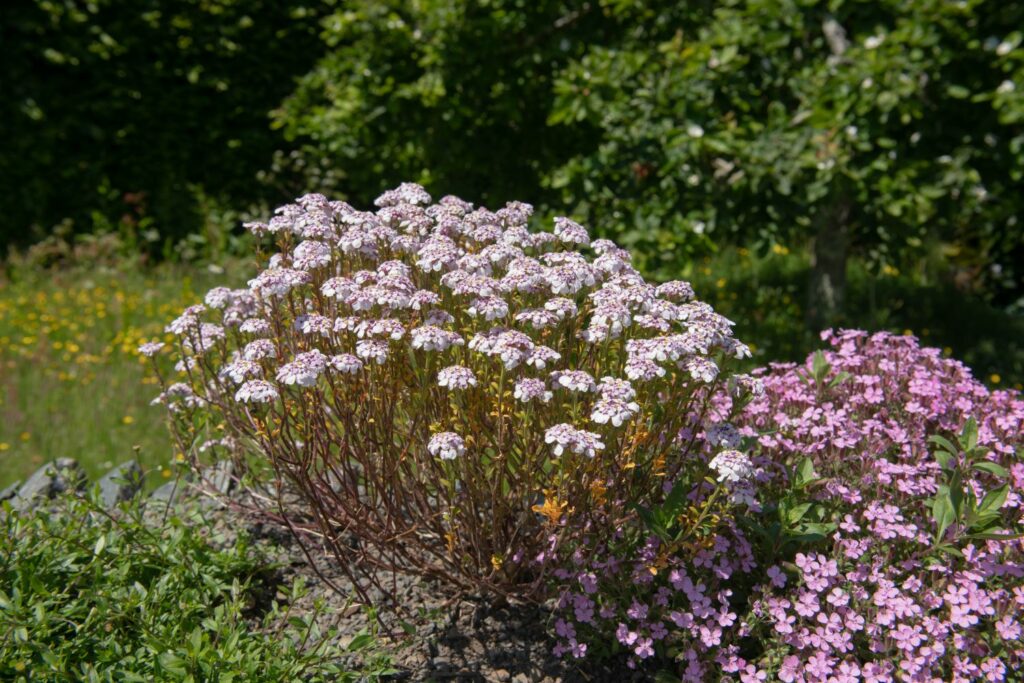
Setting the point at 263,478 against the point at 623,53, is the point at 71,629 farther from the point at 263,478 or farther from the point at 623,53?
the point at 623,53

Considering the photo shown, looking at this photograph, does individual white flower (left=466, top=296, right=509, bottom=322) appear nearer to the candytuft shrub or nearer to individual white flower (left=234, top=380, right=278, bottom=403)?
the candytuft shrub

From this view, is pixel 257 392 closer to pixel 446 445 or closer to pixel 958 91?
pixel 446 445

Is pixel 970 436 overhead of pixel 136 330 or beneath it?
overhead

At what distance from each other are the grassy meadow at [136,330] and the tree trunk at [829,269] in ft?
0.40

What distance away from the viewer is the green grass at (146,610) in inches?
97.2

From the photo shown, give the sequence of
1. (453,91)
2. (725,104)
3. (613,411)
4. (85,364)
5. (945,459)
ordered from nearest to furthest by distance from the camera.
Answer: (613,411), (945,459), (725,104), (85,364), (453,91)

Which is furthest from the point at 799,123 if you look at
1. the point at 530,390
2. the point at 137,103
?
the point at 137,103

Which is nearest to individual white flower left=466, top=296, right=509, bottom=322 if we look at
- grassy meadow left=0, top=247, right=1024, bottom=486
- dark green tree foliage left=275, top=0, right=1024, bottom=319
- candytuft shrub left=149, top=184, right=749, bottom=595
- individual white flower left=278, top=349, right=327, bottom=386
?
candytuft shrub left=149, top=184, right=749, bottom=595

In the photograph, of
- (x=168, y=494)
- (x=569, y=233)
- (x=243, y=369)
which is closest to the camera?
(x=243, y=369)

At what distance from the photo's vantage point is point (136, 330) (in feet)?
19.0

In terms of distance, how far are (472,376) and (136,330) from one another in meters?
4.06

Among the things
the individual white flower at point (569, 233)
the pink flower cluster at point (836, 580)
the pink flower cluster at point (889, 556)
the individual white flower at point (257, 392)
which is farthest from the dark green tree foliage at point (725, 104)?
the individual white flower at point (257, 392)

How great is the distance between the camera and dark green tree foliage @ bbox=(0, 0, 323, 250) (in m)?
7.26

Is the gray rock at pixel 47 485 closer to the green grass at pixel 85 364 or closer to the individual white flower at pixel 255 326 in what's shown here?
the green grass at pixel 85 364
